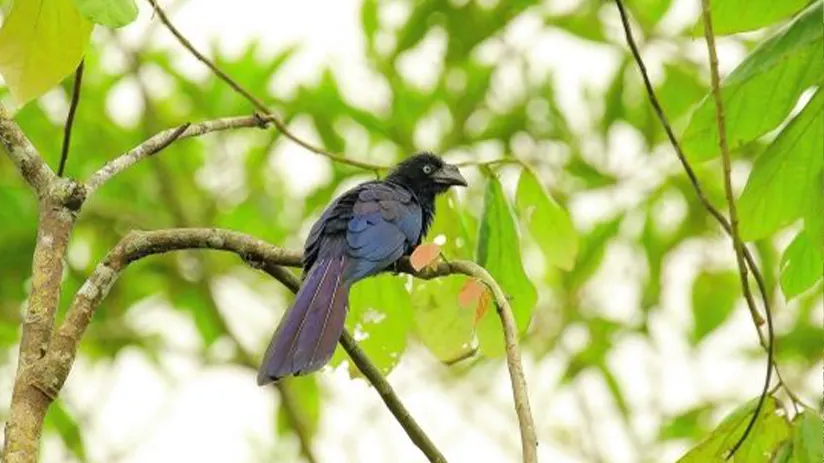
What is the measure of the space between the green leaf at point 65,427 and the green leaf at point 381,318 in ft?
4.74

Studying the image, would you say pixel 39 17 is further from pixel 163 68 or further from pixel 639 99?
pixel 639 99

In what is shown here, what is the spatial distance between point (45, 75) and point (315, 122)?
7.84 ft

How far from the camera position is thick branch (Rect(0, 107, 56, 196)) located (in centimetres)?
222

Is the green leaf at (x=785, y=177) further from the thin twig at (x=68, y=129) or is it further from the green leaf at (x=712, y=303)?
the green leaf at (x=712, y=303)

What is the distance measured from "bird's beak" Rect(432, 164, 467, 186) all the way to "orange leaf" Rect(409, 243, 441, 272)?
4.45 feet

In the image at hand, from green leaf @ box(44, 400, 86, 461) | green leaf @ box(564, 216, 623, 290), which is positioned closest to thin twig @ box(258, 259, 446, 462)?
green leaf @ box(44, 400, 86, 461)

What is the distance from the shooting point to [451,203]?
3076 millimetres

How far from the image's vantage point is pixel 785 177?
7.54 feet

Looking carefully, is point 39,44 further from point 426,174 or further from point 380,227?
point 426,174

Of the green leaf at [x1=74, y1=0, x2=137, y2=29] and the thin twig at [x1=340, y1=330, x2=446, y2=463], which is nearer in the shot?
the green leaf at [x1=74, y1=0, x2=137, y2=29]

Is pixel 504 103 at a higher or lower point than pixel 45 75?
higher

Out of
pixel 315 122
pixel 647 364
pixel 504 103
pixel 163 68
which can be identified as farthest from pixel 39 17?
pixel 647 364

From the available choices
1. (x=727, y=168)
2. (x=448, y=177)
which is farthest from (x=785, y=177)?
(x=448, y=177)

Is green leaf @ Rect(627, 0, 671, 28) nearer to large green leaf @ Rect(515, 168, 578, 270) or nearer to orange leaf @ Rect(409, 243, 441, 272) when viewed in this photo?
large green leaf @ Rect(515, 168, 578, 270)
